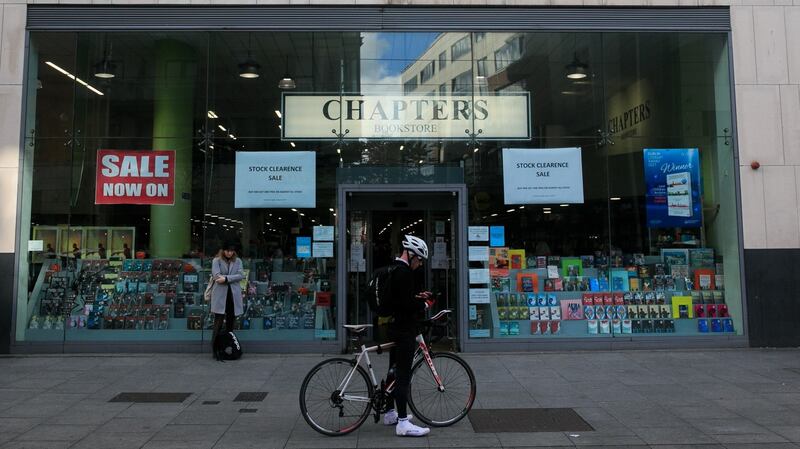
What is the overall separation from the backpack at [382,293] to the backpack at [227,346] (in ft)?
13.8

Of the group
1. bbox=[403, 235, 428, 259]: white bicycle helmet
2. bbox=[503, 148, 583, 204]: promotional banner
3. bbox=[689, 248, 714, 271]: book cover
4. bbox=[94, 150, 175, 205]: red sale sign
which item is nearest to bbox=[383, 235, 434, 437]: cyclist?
bbox=[403, 235, 428, 259]: white bicycle helmet

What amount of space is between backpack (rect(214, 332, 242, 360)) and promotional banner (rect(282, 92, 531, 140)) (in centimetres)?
349

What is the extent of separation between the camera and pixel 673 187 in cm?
997

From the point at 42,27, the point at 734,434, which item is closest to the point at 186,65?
the point at 42,27

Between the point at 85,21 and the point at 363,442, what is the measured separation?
8479 mm

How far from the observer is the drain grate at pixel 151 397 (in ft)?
22.1

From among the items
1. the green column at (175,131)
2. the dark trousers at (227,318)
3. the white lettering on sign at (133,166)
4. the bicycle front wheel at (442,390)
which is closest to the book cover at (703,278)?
the bicycle front wheel at (442,390)

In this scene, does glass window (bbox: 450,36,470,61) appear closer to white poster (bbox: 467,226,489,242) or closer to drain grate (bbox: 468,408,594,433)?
white poster (bbox: 467,226,489,242)

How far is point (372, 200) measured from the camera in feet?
33.0

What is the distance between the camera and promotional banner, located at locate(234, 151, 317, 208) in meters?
9.75

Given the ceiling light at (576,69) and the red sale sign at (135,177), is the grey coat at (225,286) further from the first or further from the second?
the ceiling light at (576,69)

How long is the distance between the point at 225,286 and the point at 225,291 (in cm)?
8

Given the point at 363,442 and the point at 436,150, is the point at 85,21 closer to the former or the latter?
the point at 436,150

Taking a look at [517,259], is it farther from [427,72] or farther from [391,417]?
[391,417]
